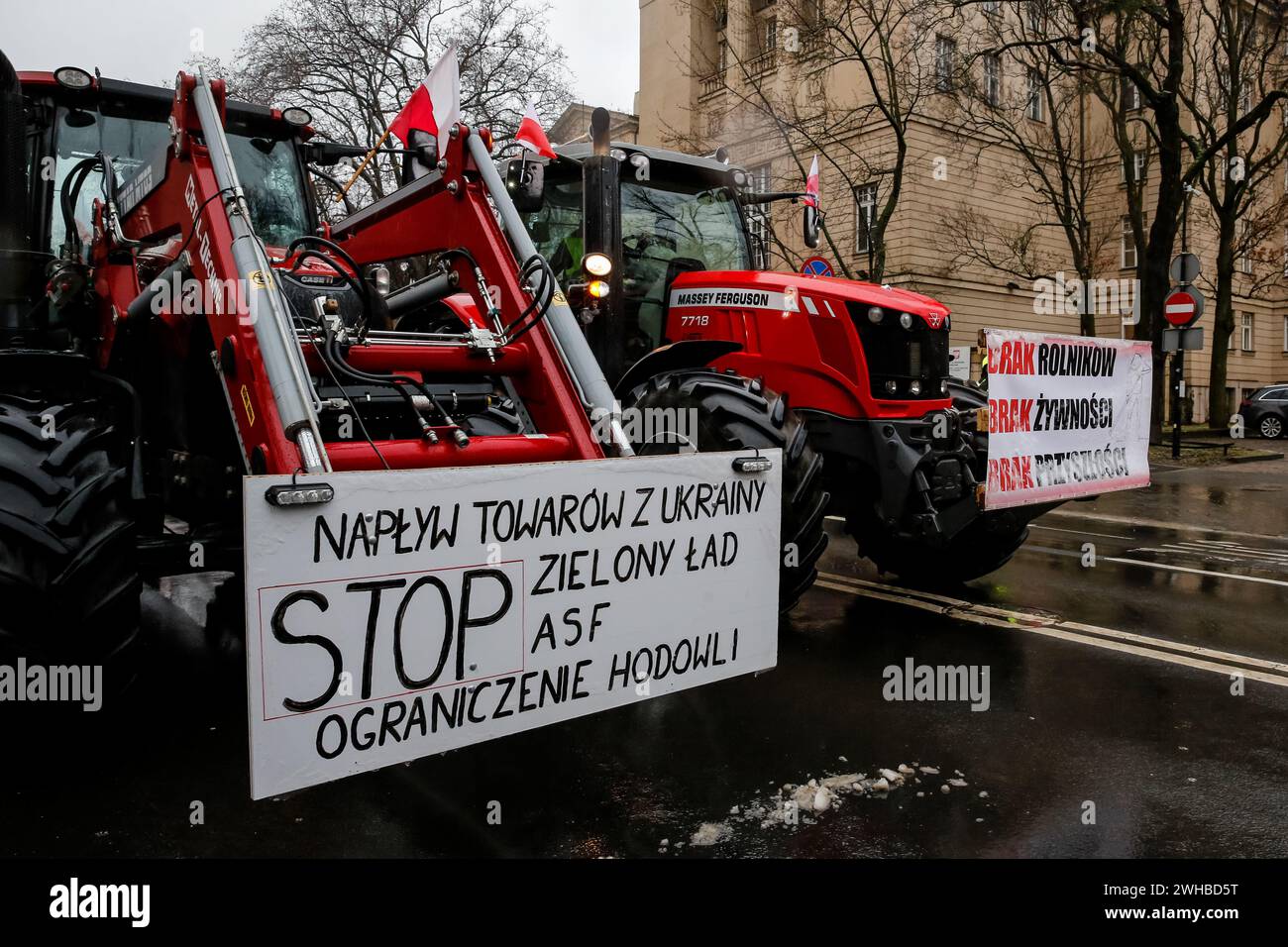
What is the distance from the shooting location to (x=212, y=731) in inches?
168

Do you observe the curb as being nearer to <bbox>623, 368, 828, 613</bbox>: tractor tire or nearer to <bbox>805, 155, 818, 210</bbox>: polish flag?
<bbox>805, 155, 818, 210</bbox>: polish flag

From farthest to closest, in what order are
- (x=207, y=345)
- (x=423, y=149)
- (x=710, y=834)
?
(x=423, y=149) → (x=207, y=345) → (x=710, y=834)

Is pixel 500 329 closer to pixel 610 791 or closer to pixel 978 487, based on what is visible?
pixel 610 791

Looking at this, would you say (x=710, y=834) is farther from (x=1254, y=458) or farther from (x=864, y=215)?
(x=864, y=215)

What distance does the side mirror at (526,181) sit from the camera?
462cm

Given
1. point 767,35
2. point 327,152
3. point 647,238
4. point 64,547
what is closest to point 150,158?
point 327,152

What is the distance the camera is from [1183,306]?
1582 cm

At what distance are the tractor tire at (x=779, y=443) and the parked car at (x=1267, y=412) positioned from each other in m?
26.2

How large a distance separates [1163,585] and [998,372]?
240 cm

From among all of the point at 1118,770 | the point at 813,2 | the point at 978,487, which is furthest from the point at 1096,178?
the point at 1118,770

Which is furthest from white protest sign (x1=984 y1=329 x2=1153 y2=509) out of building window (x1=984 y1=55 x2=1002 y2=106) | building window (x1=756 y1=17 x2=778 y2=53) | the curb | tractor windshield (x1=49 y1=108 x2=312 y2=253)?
building window (x1=984 y1=55 x2=1002 y2=106)

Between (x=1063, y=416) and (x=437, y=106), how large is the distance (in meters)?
4.45

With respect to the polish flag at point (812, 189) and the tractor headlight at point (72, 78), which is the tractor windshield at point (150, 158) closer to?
the tractor headlight at point (72, 78)

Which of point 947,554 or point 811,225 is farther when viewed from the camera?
point 811,225
